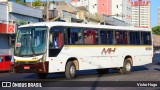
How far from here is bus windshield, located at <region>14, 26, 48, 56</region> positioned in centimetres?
2091

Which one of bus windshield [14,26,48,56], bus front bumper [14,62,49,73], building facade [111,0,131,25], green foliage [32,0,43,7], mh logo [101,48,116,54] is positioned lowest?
bus front bumper [14,62,49,73]

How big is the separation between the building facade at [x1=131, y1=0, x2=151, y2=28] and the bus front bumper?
137 m

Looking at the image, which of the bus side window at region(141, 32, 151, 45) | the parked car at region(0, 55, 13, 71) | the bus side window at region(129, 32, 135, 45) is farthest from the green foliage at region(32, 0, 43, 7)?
the bus side window at region(129, 32, 135, 45)

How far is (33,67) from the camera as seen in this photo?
20.7m

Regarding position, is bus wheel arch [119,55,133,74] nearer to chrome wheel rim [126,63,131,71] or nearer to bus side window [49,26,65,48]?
chrome wheel rim [126,63,131,71]

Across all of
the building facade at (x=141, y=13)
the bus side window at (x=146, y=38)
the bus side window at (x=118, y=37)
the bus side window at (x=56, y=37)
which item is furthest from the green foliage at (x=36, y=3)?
the building facade at (x=141, y=13)

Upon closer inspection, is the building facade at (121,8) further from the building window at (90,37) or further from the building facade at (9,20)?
the building window at (90,37)

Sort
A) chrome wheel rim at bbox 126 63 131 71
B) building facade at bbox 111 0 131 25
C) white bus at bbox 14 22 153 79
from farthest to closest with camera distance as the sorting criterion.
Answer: building facade at bbox 111 0 131 25 → chrome wheel rim at bbox 126 63 131 71 → white bus at bbox 14 22 153 79

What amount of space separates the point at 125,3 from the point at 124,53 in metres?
93.9

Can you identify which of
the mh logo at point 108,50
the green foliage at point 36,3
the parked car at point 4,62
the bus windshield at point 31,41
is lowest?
the parked car at point 4,62

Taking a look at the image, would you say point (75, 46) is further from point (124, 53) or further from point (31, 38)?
point (124, 53)

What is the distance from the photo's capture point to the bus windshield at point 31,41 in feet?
68.6

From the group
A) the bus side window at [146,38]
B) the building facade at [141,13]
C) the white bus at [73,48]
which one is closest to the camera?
the white bus at [73,48]

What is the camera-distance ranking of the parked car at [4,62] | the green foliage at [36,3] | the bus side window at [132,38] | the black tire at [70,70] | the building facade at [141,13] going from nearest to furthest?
the black tire at [70,70], the bus side window at [132,38], the parked car at [4,62], the green foliage at [36,3], the building facade at [141,13]
